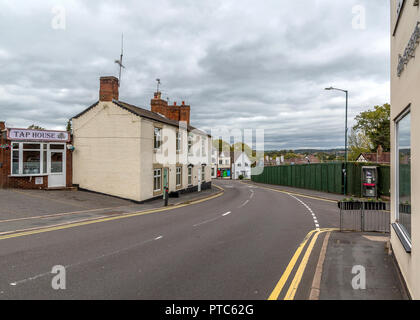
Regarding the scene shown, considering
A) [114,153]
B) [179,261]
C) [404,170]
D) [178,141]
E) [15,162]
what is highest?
[178,141]

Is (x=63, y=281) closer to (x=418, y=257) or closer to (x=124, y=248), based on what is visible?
(x=124, y=248)

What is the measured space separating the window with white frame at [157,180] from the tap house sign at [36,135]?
7.09m

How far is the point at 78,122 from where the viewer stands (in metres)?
22.7

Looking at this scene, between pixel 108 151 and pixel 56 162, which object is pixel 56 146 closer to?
pixel 56 162

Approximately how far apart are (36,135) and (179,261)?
58.3 ft

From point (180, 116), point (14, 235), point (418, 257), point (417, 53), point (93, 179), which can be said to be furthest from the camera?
point (180, 116)

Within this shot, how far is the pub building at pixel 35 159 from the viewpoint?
1978cm

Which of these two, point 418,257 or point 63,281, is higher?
point 418,257

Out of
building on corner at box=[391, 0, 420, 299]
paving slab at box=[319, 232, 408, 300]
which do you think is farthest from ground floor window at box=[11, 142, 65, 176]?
building on corner at box=[391, 0, 420, 299]

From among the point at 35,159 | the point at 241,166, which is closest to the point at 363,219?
the point at 35,159

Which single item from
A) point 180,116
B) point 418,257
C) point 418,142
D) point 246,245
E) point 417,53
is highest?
point 180,116

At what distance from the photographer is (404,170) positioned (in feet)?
21.3
